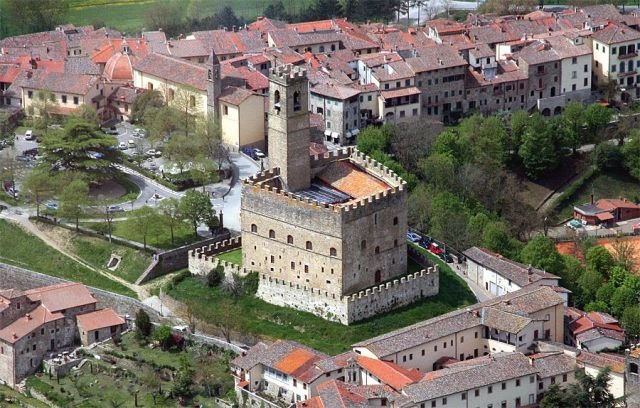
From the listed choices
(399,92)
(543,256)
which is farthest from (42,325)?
(399,92)

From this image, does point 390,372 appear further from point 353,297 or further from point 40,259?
point 40,259

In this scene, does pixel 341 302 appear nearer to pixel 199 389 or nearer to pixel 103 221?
pixel 199 389

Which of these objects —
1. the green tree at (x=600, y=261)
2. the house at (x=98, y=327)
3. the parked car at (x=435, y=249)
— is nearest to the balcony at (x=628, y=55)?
the green tree at (x=600, y=261)

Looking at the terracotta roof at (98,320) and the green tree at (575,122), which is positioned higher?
the green tree at (575,122)

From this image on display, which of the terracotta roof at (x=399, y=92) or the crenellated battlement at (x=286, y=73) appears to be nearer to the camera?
the crenellated battlement at (x=286, y=73)

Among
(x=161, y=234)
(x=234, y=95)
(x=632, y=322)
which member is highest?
(x=234, y=95)

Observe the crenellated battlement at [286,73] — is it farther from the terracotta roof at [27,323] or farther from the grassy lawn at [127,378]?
the terracotta roof at [27,323]

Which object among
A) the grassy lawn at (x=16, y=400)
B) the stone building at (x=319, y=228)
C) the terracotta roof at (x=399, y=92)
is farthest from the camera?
the terracotta roof at (x=399, y=92)

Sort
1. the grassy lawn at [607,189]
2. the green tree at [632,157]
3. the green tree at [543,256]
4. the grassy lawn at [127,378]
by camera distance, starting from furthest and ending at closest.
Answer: the green tree at [632,157]
the grassy lawn at [607,189]
the green tree at [543,256]
the grassy lawn at [127,378]
